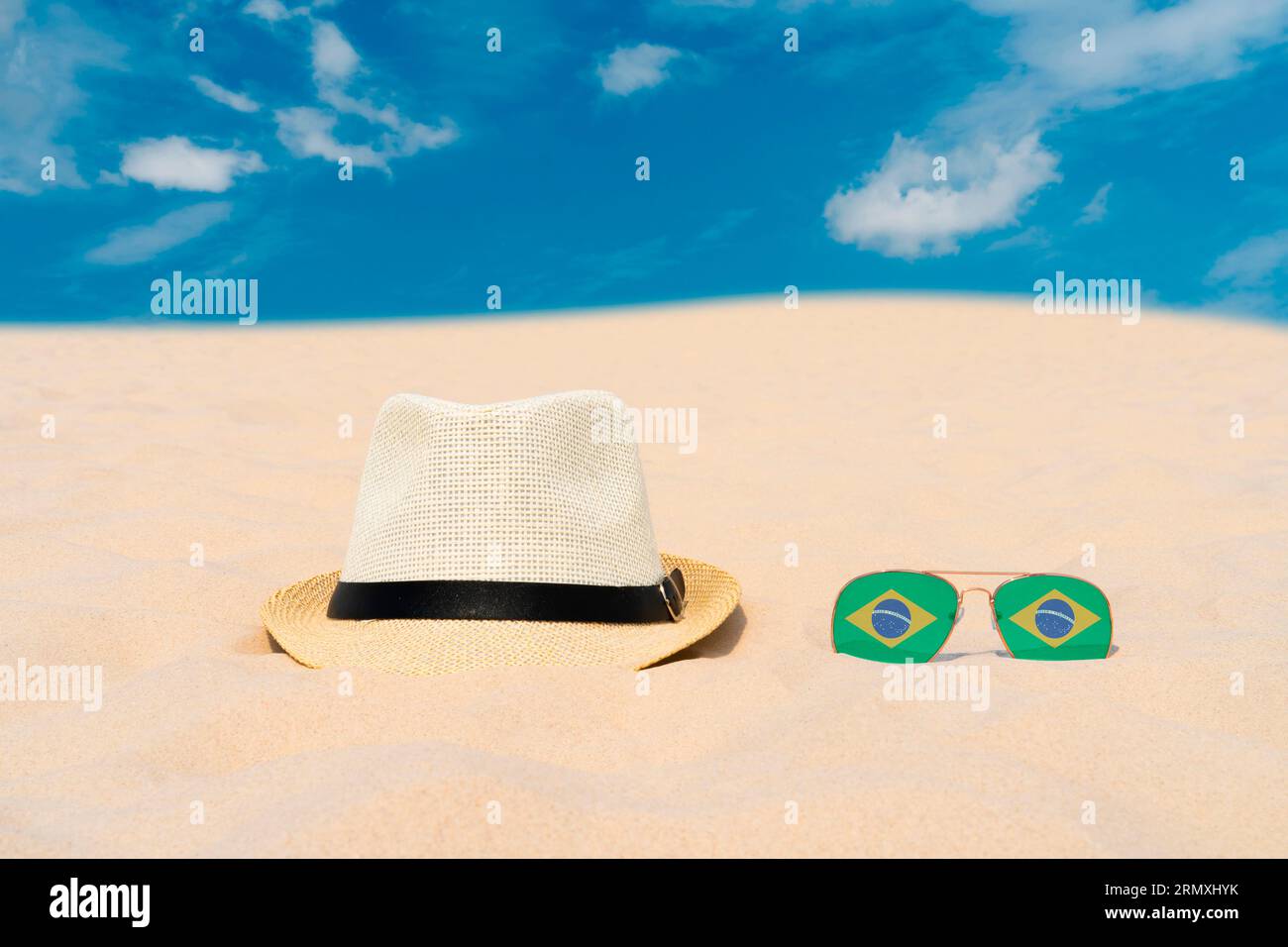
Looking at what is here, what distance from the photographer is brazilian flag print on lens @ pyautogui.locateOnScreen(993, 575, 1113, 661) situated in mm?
2221

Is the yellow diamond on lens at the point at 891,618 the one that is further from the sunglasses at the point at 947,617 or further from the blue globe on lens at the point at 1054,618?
the blue globe on lens at the point at 1054,618

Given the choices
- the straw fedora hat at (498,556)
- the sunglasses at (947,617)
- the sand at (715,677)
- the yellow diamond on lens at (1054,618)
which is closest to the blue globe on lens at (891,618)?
the sunglasses at (947,617)

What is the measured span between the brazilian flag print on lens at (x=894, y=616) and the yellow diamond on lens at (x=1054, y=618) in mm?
181

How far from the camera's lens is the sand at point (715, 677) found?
1.34 meters

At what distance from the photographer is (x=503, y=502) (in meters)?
2.09

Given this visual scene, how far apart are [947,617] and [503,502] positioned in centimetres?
116

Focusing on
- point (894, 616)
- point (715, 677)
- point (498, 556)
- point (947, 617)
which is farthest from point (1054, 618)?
point (498, 556)

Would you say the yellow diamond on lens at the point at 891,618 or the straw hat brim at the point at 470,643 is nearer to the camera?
the straw hat brim at the point at 470,643

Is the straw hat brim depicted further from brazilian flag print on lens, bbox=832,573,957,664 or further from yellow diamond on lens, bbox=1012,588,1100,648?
yellow diamond on lens, bbox=1012,588,1100,648

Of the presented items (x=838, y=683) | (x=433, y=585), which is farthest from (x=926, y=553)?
(x=433, y=585)

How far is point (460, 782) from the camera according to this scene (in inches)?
54.4

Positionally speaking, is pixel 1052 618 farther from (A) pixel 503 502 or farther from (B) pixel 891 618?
(A) pixel 503 502

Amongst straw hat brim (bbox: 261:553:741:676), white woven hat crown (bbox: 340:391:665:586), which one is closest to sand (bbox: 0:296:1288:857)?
straw hat brim (bbox: 261:553:741:676)

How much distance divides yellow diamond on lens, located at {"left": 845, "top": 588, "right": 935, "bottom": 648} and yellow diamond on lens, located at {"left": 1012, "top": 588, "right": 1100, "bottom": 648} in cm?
24
